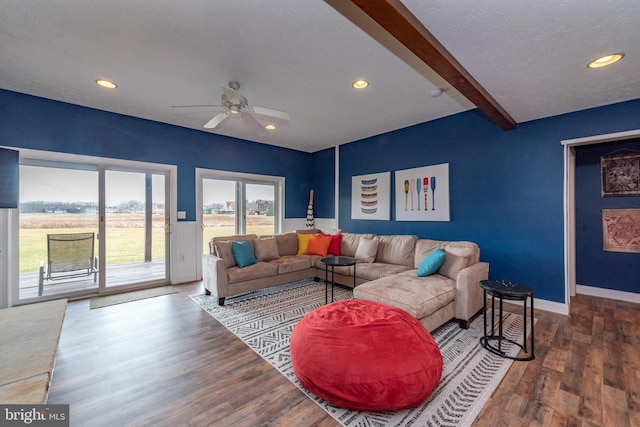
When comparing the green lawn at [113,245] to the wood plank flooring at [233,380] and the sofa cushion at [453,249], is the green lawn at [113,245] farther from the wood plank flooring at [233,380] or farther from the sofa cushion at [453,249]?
the sofa cushion at [453,249]

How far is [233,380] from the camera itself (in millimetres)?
2021

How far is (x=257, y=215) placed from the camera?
584 centimetres

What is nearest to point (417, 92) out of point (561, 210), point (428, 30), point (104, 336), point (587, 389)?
point (428, 30)

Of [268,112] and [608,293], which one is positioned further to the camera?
[608,293]

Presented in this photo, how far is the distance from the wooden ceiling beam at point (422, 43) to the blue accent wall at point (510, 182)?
41.4 inches

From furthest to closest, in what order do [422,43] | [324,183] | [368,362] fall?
[324,183] → [422,43] → [368,362]

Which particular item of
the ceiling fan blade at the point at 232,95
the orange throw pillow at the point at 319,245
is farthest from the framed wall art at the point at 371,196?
the ceiling fan blade at the point at 232,95

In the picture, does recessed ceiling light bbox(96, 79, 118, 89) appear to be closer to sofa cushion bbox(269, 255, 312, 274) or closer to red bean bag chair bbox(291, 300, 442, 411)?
sofa cushion bbox(269, 255, 312, 274)

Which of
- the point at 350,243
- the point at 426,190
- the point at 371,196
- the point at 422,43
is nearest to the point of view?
the point at 422,43

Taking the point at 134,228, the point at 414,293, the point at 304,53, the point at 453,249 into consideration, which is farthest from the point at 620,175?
the point at 134,228

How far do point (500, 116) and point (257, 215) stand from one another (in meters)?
4.58

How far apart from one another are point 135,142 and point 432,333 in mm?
4920

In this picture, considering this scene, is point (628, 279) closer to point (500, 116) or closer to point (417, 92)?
point (500, 116)

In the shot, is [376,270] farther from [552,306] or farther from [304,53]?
[304,53]
